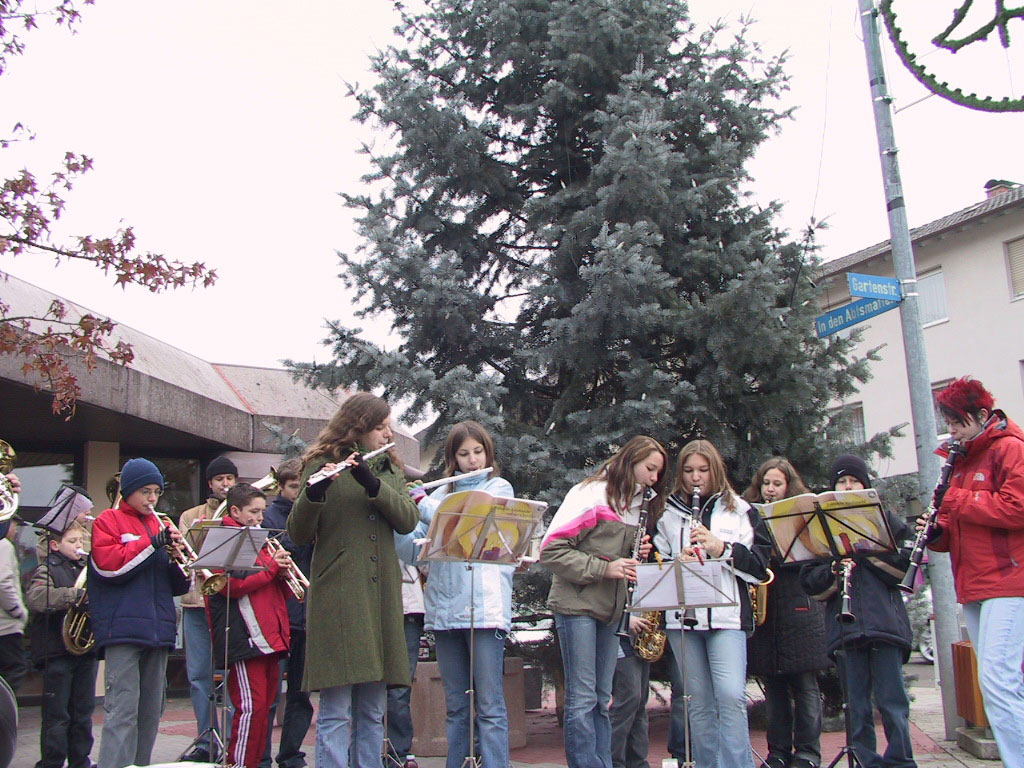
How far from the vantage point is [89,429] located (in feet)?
37.8

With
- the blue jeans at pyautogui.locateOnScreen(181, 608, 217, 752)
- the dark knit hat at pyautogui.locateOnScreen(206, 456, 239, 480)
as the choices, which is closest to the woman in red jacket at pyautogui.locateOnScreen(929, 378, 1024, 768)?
the blue jeans at pyautogui.locateOnScreen(181, 608, 217, 752)

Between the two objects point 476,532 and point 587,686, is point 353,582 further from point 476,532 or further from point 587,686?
point 587,686

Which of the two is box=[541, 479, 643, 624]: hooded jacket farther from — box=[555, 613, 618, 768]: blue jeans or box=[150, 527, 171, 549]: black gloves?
box=[150, 527, 171, 549]: black gloves

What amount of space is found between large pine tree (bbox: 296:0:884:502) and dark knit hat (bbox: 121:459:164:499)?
2.86 m

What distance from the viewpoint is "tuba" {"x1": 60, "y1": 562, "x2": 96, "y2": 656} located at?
6867 millimetres

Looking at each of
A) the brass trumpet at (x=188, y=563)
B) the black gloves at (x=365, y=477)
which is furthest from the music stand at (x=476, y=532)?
the brass trumpet at (x=188, y=563)

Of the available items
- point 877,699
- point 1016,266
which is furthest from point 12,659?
point 1016,266

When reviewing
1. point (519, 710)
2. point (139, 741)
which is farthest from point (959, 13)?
point (139, 741)

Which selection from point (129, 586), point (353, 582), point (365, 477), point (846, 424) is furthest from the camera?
point (846, 424)

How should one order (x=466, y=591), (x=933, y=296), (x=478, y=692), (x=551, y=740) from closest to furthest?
(x=478, y=692)
(x=466, y=591)
(x=551, y=740)
(x=933, y=296)

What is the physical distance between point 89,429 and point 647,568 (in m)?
8.31

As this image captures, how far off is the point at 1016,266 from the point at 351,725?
2642 centimetres

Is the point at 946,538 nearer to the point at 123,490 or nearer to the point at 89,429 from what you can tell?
the point at 123,490

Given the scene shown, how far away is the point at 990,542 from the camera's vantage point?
16.9 feet
